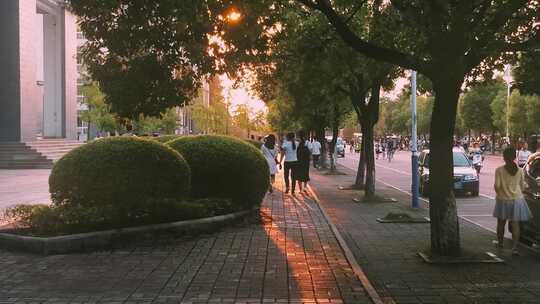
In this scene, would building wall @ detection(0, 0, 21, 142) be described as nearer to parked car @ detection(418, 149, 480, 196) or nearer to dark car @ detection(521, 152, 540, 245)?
parked car @ detection(418, 149, 480, 196)

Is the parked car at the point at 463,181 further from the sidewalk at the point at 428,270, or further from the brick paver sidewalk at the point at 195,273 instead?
the brick paver sidewalk at the point at 195,273

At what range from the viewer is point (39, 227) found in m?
8.95

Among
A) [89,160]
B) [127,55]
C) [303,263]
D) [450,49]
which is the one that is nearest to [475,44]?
[450,49]

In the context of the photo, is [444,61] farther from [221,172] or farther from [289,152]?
[289,152]

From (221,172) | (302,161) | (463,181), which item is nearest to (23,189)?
(302,161)

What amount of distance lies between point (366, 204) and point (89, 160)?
9122 millimetres

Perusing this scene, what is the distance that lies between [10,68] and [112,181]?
28.2 metres

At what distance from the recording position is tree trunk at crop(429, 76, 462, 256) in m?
8.74

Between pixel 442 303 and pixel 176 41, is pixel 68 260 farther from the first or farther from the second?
pixel 442 303

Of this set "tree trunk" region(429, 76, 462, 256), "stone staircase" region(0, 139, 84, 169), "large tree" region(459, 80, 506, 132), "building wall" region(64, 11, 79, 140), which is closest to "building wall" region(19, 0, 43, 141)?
"stone staircase" region(0, 139, 84, 169)

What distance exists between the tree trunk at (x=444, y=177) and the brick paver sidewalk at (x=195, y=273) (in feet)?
4.71

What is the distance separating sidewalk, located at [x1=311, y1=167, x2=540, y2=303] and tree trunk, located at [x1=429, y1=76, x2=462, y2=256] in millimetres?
421

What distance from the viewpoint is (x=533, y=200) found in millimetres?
9828

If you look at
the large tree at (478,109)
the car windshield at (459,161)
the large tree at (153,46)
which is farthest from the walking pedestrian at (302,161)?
the large tree at (478,109)
